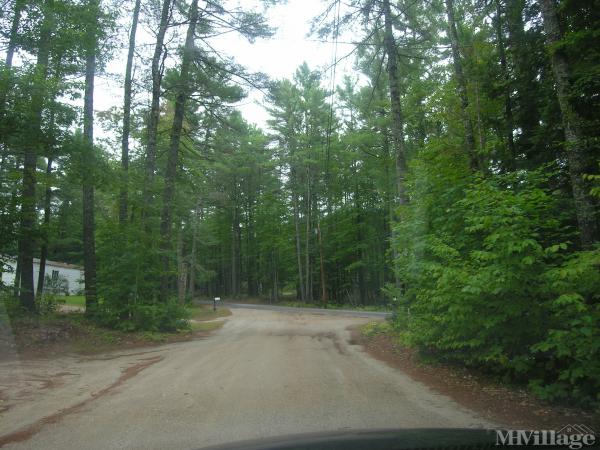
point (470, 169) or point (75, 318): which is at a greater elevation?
point (470, 169)

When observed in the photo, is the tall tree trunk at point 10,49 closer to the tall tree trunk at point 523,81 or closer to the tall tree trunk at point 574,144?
the tall tree trunk at point 574,144

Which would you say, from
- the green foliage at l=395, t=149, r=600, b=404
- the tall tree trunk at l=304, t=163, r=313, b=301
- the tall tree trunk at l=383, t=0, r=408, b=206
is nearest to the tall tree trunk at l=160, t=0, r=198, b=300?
the tall tree trunk at l=383, t=0, r=408, b=206

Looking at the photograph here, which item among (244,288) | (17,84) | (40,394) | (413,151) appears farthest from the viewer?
(244,288)

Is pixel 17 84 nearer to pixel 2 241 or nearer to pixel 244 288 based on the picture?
pixel 2 241

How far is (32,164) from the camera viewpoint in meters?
14.1

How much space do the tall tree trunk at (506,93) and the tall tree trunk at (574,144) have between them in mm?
3923

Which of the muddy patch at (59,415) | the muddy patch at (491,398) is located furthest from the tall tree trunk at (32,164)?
the muddy patch at (491,398)

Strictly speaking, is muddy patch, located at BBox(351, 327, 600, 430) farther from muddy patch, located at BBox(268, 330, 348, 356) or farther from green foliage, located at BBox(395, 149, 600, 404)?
muddy patch, located at BBox(268, 330, 348, 356)

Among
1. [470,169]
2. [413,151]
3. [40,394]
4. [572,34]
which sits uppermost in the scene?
[413,151]

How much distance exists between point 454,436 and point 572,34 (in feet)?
22.6

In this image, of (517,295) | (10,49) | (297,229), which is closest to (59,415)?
(517,295)

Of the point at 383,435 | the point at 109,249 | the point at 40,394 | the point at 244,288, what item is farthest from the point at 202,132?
the point at 244,288

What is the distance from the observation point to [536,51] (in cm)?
1067

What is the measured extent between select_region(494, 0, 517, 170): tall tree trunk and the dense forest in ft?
0.21
